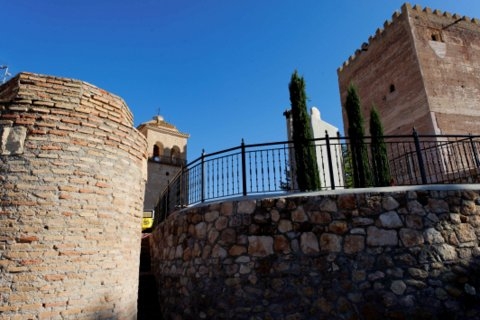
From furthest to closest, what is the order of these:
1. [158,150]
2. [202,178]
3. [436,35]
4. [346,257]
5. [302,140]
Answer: [158,150]
[436,35]
[202,178]
[302,140]
[346,257]

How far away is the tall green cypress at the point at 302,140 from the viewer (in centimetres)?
711

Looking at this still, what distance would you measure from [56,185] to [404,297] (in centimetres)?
492

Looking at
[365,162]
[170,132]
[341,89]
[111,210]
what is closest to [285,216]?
[111,210]

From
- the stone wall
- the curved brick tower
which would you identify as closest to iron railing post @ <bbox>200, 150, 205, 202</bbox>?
the stone wall

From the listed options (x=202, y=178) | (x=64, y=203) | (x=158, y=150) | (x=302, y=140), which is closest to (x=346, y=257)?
(x=302, y=140)

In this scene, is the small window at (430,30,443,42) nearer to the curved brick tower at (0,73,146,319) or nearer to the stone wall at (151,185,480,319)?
the stone wall at (151,185,480,319)

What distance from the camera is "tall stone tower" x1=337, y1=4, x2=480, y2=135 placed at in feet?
48.2

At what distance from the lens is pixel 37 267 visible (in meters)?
3.35

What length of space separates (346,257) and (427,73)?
13.6 m

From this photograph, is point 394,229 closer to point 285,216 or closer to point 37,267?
point 285,216

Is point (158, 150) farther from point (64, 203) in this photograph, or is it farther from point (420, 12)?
point (64, 203)

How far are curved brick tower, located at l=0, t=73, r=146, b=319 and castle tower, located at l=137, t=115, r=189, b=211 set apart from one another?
26409mm

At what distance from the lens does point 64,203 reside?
3.62 meters

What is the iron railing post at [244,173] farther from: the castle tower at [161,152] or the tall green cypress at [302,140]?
the castle tower at [161,152]
